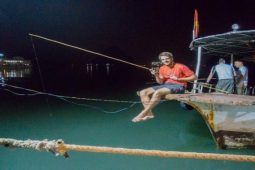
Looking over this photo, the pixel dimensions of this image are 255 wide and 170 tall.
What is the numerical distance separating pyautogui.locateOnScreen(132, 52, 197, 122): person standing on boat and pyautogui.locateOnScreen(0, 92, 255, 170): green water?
1.90 metres

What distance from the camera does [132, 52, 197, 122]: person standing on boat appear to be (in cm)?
773

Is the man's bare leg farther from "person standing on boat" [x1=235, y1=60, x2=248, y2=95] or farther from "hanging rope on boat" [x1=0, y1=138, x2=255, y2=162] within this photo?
"person standing on boat" [x1=235, y1=60, x2=248, y2=95]

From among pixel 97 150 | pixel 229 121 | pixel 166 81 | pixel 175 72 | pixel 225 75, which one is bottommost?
pixel 229 121

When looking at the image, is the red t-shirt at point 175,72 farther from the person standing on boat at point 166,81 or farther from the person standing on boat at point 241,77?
the person standing on boat at point 241,77

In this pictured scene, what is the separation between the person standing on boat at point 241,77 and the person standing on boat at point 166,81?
206 inches

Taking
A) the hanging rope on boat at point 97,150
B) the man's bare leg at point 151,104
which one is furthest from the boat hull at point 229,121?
the hanging rope on boat at point 97,150

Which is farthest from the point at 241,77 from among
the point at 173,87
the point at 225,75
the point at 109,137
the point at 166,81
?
the point at 109,137

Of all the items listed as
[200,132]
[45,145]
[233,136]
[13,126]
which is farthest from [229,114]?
[13,126]

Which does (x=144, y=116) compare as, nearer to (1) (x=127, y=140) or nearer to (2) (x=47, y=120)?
(1) (x=127, y=140)

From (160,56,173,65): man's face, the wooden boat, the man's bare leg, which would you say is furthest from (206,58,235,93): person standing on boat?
the man's bare leg

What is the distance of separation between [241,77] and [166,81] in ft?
18.3

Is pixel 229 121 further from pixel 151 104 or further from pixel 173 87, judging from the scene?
pixel 151 104

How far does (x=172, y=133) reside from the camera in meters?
13.3

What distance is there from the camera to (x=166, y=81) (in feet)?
27.1
